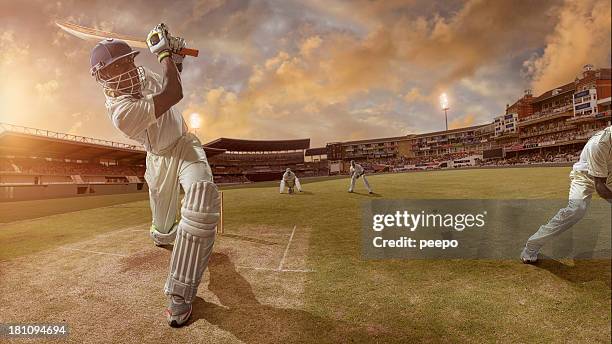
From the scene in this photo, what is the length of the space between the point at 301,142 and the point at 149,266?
2470 inches

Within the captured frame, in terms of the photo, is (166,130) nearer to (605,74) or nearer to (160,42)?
(160,42)

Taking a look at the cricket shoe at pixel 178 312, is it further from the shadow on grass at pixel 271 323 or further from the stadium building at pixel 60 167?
the stadium building at pixel 60 167

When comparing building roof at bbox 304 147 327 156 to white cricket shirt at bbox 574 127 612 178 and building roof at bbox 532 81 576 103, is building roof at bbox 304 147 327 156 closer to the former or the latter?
building roof at bbox 532 81 576 103

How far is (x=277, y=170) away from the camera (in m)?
64.2

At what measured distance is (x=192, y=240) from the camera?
9.68 feet

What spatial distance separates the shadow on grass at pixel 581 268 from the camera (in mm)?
3742

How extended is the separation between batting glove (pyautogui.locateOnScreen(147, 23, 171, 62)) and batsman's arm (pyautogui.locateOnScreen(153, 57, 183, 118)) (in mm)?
81

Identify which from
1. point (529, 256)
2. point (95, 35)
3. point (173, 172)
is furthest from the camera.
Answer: point (529, 256)

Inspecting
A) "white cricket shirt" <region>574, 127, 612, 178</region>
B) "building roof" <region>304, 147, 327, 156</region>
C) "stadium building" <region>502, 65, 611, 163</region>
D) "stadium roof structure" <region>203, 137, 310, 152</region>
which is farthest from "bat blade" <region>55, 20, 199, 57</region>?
"building roof" <region>304, 147, 327, 156</region>

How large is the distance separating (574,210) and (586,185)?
478 mm

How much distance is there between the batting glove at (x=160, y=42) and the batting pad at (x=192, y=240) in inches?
55.9

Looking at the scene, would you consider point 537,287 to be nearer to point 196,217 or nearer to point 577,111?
point 196,217

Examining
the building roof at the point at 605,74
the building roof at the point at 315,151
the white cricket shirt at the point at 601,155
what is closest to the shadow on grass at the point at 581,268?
the white cricket shirt at the point at 601,155

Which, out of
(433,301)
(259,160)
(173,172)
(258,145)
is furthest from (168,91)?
(259,160)
